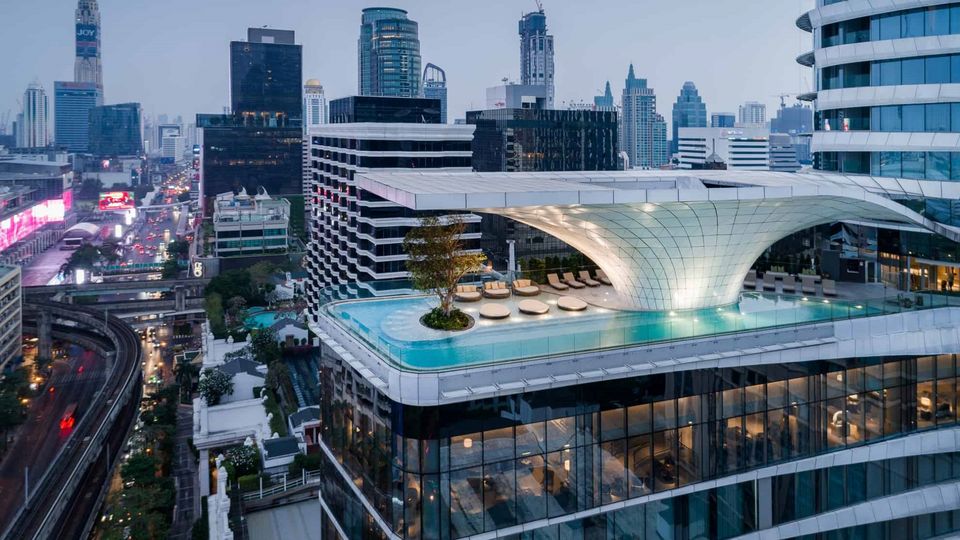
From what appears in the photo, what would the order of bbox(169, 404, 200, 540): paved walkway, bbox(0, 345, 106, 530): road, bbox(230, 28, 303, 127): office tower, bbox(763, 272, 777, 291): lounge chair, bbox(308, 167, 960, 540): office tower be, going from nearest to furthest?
bbox(308, 167, 960, 540): office tower, bbox(763, 272, 777, 291): lounge chair, bbox(169, 404, 200, 540): paved walkway, bbox(0, 345, 106, 530): road, bbox(230, 28, 303, 127): office tower

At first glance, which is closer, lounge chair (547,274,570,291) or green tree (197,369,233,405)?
lounge chair (547,274,570,291)

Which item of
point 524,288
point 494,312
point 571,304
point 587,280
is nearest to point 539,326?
point 494,312

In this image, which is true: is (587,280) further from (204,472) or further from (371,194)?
(371,194)

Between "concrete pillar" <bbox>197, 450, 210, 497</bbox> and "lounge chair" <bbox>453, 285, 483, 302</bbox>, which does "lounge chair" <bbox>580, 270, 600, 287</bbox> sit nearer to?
"lounge chair" <bbox>453, 285, 483, 302</bbox>

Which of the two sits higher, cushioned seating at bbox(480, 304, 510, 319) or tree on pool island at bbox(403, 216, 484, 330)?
tree on pool island at bbox(403, 216, 484, 330)

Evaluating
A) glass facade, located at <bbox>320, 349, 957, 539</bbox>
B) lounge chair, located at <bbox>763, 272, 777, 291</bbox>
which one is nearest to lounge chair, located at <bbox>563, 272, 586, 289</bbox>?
lounge chair, located at <bbox>763, 272, 777, 291</bbox>

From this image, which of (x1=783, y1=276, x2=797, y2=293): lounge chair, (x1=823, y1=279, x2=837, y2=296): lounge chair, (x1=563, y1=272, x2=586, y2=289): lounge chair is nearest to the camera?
(x1=823, y1=279, x2=837, y2=296): lounge chair

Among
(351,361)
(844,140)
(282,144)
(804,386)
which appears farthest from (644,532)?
(282,144)

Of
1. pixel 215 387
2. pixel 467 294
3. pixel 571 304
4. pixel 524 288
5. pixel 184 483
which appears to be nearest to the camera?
pixel 571 304
